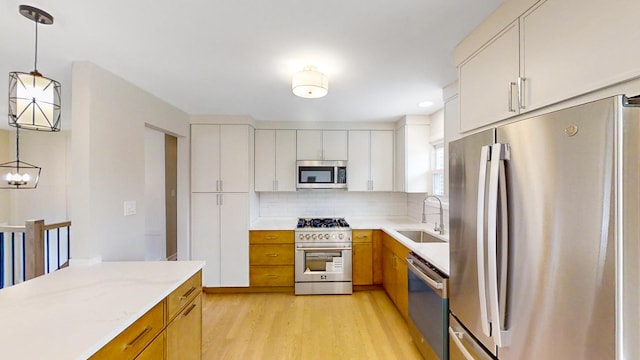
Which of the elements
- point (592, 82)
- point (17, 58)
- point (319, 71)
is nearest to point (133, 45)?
point (17, 58)

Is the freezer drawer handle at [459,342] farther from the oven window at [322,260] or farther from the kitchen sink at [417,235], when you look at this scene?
the oven window at [322,260]

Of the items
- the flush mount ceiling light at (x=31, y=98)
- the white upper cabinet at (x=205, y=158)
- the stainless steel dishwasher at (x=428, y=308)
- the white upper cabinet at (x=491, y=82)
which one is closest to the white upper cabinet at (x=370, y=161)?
the stainless steel dishwasher at (x=428, y=308)

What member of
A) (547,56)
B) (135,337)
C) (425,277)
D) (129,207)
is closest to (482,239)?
(547,56)

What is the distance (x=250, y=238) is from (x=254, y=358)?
1538 mm

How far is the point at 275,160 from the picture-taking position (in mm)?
3998

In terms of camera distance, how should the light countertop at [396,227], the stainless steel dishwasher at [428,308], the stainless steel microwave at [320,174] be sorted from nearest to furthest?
the stainless steel dishwasher at [428,308], the light countertop at [396,227], the stainless steel microwave at [320,174]

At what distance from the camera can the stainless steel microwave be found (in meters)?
3.93

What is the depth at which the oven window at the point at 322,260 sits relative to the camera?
361 cm

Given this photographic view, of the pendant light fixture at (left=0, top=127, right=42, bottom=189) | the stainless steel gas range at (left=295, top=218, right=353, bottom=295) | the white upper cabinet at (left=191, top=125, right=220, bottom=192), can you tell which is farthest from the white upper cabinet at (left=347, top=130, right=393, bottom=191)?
the pendant light fixture at (left=0, top=127, right=42, bottom=189)

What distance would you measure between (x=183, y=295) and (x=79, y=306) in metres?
0.53

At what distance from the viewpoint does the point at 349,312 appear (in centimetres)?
310

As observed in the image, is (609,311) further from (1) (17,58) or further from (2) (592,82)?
(1) (17,58)

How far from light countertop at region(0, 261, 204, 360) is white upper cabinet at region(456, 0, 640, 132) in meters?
1.93

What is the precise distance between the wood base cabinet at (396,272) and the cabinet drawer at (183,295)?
71.2 inches
